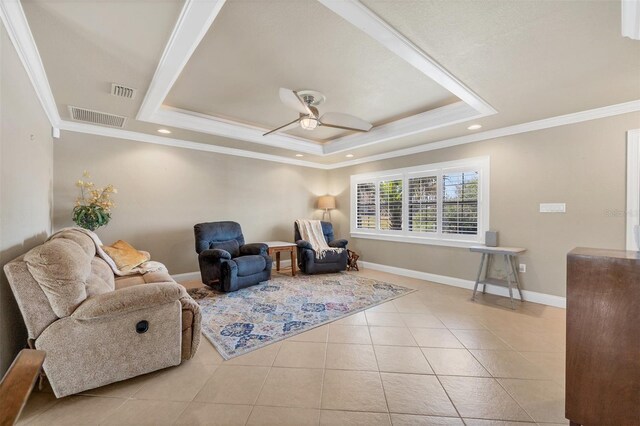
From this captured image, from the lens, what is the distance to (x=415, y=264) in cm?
487

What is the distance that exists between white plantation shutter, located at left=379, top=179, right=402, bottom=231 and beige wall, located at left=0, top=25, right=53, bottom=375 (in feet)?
16.2

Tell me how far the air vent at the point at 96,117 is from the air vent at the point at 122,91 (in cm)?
73

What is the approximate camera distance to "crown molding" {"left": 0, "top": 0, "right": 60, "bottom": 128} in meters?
1.66

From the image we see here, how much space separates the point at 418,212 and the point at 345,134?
197 centimetres

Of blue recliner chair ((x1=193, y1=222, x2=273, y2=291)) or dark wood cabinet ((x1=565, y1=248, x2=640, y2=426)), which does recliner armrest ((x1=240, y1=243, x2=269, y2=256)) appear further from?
dark wood cabinet ((x1=565, y1=248, x2=640, y2=426))

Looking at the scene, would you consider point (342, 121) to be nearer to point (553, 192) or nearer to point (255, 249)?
point (255, 249)

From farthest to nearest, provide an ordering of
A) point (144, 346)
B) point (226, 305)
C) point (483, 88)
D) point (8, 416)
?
point (226, 305), point (483, 88), point (144, 346), point (8, 416)

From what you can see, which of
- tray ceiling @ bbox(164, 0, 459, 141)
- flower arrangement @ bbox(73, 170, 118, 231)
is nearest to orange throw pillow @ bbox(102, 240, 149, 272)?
flower arrangement @ bbox(73, 170, 118, 231)

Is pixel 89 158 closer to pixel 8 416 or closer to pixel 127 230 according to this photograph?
pixel 127 230

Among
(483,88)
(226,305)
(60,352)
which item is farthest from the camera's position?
(226,305)

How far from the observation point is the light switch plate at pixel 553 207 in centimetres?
339

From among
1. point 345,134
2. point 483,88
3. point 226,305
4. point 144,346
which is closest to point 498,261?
point 483,88

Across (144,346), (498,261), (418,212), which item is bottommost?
(144,346)

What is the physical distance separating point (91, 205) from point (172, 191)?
1.16 metres
